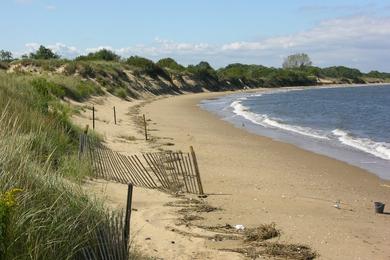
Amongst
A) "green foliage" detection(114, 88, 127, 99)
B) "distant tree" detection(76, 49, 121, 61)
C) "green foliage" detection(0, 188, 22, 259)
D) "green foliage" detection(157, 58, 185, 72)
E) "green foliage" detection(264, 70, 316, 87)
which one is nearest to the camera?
"green foliage" detection(0, 188, 22, 259)

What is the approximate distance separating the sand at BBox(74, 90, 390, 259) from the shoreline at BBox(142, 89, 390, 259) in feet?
0.05

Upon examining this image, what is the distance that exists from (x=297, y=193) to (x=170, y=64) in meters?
87.8

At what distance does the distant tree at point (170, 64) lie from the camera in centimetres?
9516

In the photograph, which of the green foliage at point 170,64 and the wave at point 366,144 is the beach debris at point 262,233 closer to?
the wave at point 366,144

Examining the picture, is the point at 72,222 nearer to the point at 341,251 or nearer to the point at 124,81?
the point at 341,251

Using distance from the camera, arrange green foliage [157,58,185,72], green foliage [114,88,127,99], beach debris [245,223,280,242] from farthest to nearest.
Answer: green foliage [157,58,185,72] → green foliage [114,88,127,99] → beach debris [245,223,280,242]

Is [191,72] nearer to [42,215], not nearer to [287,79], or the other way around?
[287,79]

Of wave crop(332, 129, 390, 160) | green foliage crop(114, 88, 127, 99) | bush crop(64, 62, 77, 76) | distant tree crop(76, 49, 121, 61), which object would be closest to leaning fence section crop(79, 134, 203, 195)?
wave crop(332, 129, 390, 160)

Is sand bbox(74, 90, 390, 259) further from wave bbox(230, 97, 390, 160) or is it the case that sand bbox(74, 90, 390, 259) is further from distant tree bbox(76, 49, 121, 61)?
distant tree bbox(76, 49, 121, 61)

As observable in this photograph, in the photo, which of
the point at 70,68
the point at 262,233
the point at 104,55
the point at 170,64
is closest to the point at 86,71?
the point at 70,68

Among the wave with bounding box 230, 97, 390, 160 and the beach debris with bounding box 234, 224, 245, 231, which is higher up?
the beach debris with bounding box 234, 224, 245, 231

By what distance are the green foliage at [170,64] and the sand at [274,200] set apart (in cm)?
7419

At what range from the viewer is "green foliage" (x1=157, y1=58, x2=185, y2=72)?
310 feet

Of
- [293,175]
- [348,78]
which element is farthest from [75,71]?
[348,78]
